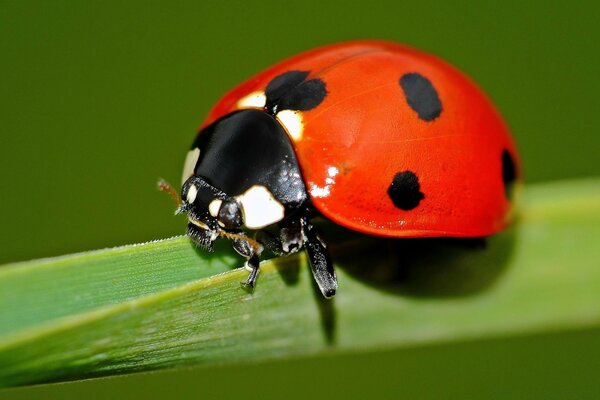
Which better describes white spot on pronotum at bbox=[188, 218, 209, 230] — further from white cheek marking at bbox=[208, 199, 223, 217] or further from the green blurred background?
the green blurred background

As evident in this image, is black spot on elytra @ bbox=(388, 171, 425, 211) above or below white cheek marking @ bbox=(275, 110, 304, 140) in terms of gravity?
below

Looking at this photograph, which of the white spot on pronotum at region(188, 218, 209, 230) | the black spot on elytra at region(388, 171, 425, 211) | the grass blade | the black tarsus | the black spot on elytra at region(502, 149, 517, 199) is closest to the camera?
the grass blade

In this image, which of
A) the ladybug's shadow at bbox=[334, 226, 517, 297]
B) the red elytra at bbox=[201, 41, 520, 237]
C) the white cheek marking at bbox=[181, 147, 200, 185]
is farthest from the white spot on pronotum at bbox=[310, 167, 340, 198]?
the white cheek marking at bbox=[181, 147, 200, 185]

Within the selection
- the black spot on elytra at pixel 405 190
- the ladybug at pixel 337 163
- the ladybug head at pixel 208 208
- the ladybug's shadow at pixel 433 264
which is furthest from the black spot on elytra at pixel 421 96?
the ladybug head at pixel 208 208

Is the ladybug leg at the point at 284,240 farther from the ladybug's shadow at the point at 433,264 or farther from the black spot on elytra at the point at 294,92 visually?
the black spot on elytra at the point at 294,92

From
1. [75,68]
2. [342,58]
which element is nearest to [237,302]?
[342,58]

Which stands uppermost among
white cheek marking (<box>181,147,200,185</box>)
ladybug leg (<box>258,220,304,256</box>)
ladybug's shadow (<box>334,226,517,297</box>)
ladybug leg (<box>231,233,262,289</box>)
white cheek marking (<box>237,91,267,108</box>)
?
white cheek marking (<box>237,91,267,108</box>)

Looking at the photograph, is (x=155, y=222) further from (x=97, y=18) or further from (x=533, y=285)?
(x=533, y=285)
